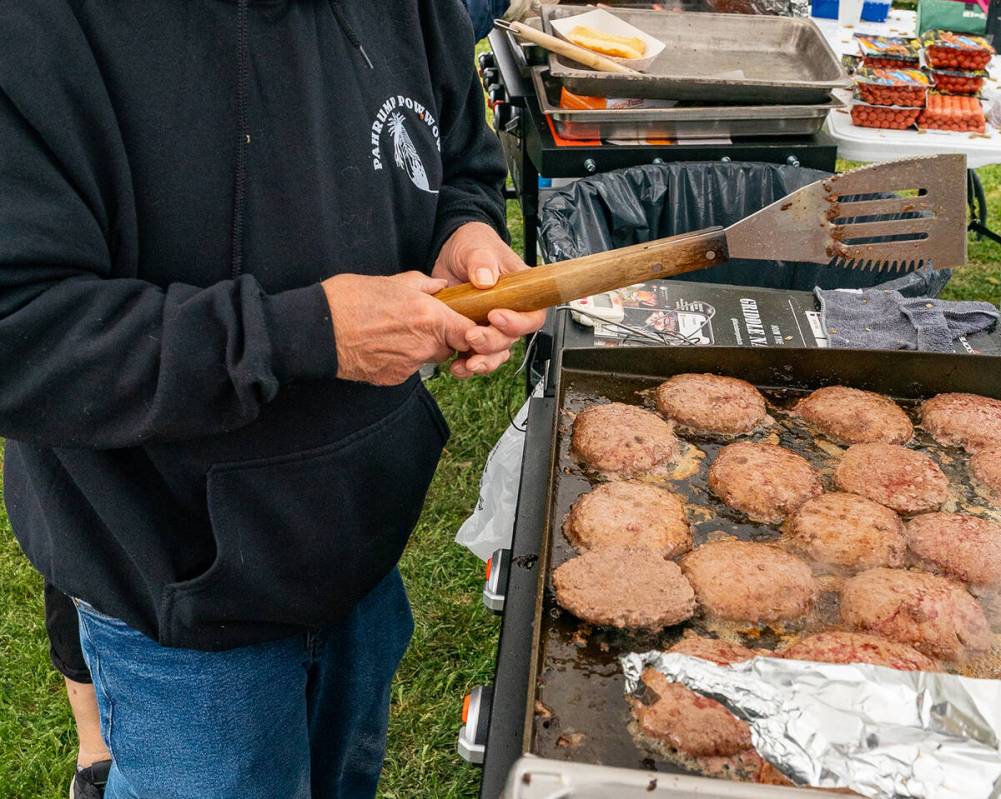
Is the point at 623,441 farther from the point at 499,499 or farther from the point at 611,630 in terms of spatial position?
the point at 499,499

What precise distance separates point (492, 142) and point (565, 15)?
235 cm

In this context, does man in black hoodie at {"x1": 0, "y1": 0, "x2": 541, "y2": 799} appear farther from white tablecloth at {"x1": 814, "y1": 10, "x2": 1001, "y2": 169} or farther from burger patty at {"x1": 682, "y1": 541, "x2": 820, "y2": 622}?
white tablecloth at {"x1": 814, "y1": 10, "x2": 1001, "y2": 169}

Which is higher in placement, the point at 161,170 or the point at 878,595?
the point at 161,170

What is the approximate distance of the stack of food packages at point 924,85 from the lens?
3.58 m

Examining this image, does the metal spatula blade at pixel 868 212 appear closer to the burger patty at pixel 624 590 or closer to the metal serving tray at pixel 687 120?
the burger patty at pixel 624 590

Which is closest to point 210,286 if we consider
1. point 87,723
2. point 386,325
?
point 386,325

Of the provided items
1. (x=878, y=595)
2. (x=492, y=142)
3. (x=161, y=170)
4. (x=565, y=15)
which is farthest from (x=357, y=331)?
(x=565, y=15)

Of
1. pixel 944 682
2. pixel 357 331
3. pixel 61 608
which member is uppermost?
pixel 357 331

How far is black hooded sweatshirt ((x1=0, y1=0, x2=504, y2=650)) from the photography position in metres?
1.14

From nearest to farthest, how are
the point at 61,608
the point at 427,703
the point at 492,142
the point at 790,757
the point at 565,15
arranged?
the point at 790,757
the point at 492,142
the point at 61,608
the point at 427,703
the point at 565,15

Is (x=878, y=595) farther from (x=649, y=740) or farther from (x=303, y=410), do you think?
(x=303, y=410)

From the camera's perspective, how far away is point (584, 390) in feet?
6.65

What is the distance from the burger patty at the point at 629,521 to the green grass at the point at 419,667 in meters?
1.41

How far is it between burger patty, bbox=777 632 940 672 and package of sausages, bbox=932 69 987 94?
125 inches
